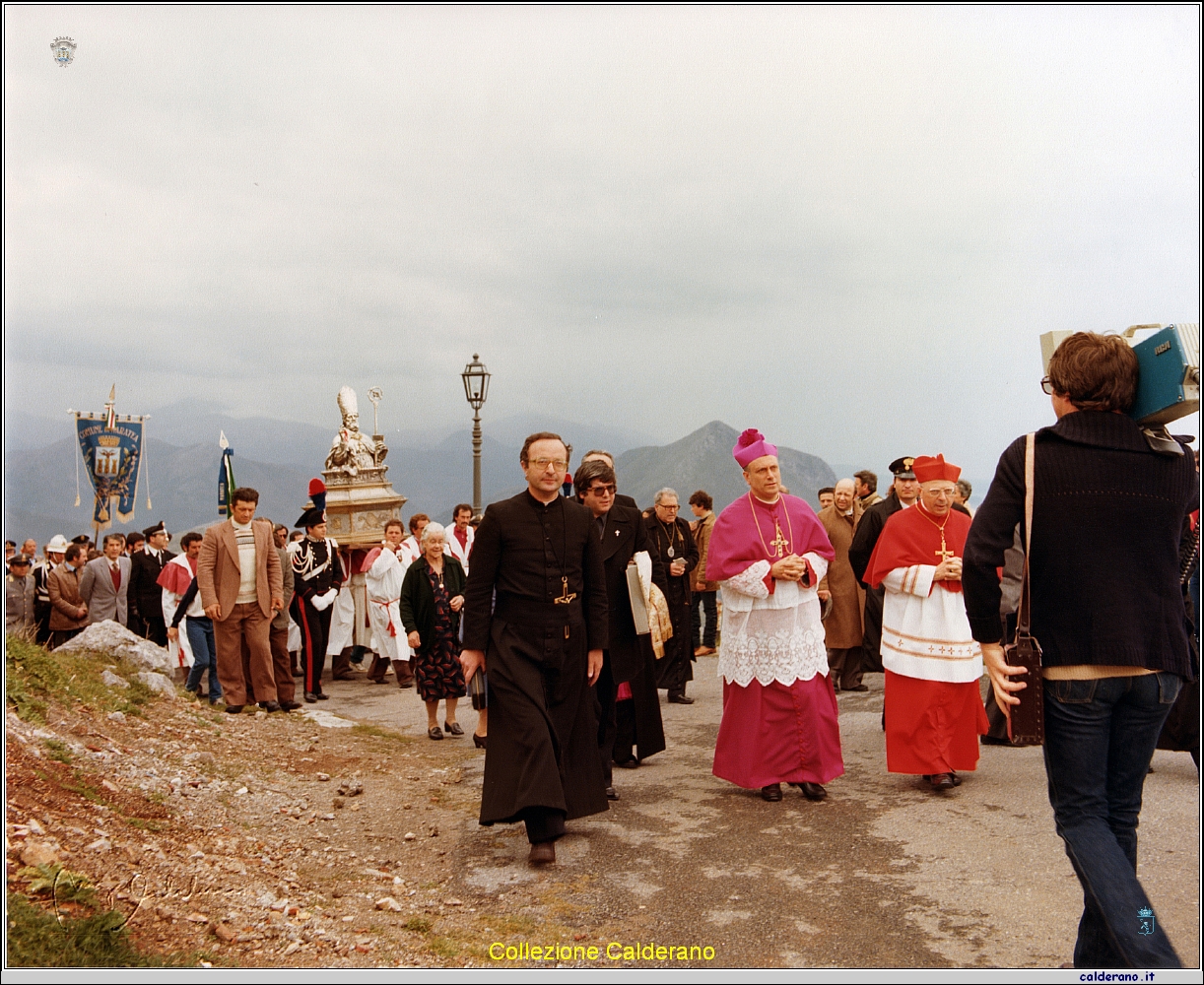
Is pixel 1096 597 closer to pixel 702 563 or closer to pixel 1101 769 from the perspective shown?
pixel 1101 769

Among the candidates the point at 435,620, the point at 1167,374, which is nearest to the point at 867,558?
the point at 435,620

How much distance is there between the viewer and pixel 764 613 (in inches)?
287

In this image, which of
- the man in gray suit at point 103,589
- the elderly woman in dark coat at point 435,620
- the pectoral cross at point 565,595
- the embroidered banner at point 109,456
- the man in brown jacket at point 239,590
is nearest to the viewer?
the pectoral cross at point 565,595

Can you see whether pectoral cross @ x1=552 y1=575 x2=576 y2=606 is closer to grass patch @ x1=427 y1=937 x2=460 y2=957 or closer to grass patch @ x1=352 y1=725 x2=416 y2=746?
grass patch @ x1=427 y1=937 x2=460 y2=957

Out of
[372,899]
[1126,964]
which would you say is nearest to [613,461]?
[372,899]

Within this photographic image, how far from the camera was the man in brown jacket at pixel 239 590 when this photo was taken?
10.5 m

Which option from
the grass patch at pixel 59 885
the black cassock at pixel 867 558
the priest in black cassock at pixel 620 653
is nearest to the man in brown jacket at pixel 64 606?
the priest in black cassock at pixel 620 653

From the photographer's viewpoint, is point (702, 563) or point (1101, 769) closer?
point (1101, 769)

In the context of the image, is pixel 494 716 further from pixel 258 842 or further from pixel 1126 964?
pixel 1126 964

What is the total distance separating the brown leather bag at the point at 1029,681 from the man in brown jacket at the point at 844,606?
8.09 meters

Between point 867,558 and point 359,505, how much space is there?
10.6 meters

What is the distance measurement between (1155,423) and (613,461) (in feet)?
15.2

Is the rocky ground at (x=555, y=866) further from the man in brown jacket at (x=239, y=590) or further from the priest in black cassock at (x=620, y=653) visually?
the man in brown jacket at (x=239, y=590)

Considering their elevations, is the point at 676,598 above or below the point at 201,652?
above
